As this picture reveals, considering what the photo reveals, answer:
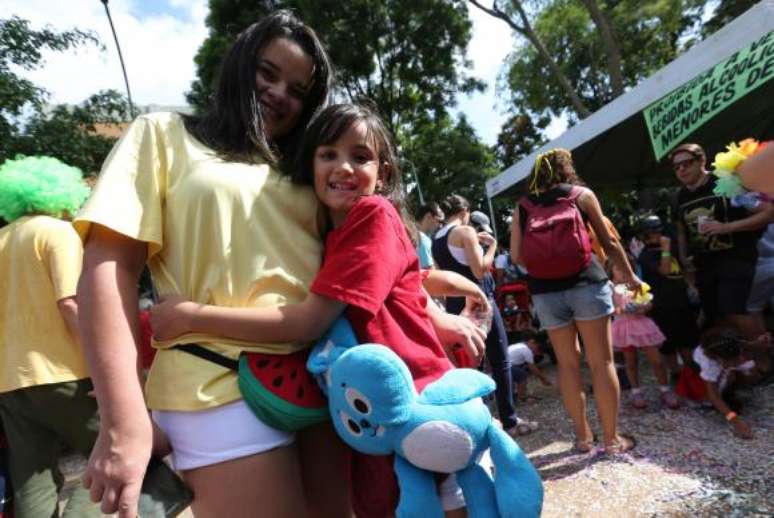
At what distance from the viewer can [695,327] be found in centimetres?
415

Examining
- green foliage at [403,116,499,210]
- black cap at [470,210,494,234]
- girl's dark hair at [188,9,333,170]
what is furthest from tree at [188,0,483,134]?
girl's dark hair at [188,9,333,170]

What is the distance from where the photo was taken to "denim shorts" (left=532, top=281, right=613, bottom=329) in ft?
9.14

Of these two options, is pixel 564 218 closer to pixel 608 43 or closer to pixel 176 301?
pixel 176 301

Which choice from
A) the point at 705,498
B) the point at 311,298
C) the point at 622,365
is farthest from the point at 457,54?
the point at 311,298

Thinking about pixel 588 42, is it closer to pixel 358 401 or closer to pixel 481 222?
pixel 481 222

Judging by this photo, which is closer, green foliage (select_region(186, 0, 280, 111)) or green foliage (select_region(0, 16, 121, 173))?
green foliage (select_region(0, 16, 121, 173))

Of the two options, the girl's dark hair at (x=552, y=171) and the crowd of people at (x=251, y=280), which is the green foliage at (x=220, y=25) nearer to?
the girl's dark hair at (x=552, y=171)

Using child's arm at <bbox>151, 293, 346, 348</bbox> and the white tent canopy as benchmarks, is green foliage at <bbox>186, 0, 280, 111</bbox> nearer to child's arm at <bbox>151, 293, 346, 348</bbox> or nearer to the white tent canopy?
the white tent canopy

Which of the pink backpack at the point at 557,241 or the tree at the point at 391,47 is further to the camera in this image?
the tree at the point at 391,47

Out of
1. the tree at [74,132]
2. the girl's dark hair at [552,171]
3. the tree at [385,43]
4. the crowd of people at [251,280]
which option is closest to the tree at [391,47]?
the tree at [385,43]

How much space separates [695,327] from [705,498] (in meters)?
2.14

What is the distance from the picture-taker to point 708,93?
12.2 ft

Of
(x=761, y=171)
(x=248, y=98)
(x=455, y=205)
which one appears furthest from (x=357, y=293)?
(x=455, y=205)

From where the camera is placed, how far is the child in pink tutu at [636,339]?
147 inches
